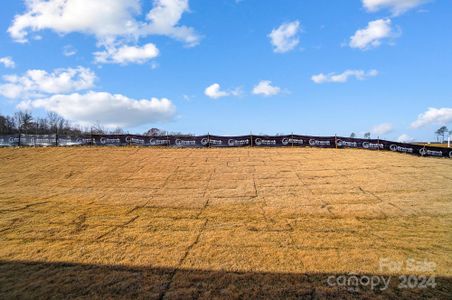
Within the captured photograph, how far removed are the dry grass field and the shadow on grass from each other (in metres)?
0.05

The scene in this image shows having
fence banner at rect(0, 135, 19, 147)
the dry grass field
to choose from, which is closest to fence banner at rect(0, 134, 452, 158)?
fence banner at rect(0, 135, 19, 147)

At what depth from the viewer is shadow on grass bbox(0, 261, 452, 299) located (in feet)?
26.9

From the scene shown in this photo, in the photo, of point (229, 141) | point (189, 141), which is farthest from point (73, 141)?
point (229, 141)

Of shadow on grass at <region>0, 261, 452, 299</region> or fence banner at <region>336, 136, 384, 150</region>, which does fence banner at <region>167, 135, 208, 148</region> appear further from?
shadow on grass at <region>0, 261, 452, 299</region>

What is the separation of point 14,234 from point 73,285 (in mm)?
6062

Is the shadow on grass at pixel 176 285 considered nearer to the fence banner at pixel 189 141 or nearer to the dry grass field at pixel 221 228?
the dry grass field at pixel 221 228

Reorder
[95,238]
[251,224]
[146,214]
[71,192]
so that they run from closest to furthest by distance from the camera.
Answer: [95,238] < [251,224] < [146,214] < [71,192]

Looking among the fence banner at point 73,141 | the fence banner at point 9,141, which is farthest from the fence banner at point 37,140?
the fence banner at point 73,141

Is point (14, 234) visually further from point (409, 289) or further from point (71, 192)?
point (409, 289)

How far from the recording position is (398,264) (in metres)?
9.90

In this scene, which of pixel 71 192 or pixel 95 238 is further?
pixel 71 192

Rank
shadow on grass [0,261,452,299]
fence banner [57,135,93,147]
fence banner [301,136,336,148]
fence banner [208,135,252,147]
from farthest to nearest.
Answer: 1. fence banner [57,135,93,147]
2. fence banner [208,135,252,147]
3. fence banner [301,136,336,148]
4. shadow on grass [0,261,452,299]

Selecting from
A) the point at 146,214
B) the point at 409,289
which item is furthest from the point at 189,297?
the point at 146,214

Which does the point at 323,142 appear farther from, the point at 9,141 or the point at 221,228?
the point at 9,141
